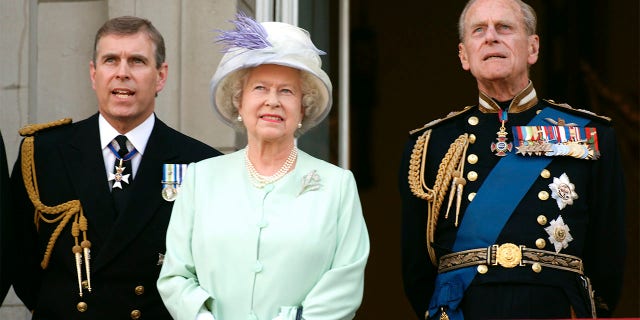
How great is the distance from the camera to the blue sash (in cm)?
462

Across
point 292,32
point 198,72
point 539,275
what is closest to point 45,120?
point 198,72

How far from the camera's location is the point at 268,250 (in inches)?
167

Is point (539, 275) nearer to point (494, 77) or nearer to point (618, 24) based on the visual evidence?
point (494, 77)

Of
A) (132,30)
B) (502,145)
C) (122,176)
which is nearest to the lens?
(502,145)

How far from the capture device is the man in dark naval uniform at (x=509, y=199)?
4.58 metres

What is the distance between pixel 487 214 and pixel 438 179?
26cm

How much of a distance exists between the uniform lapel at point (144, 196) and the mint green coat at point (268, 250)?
39 cm

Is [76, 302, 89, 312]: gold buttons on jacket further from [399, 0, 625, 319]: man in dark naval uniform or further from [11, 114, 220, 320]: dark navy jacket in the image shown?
[399, 0, 625, 319]: man in dark naval uniform

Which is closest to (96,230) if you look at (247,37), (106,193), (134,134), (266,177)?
(106,193)

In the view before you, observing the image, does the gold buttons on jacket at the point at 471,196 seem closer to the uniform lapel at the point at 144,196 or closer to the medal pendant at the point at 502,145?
the medal pendant at the point at 502,145

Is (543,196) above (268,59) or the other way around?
the other way around

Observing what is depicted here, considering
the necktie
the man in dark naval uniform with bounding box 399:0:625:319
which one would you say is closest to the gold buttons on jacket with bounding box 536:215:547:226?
the man in dark naval uniform with bounding box 399:0:625:319

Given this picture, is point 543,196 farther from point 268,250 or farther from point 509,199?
point 268,250

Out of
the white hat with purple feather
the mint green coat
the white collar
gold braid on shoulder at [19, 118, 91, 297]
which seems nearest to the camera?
the mint green coat
